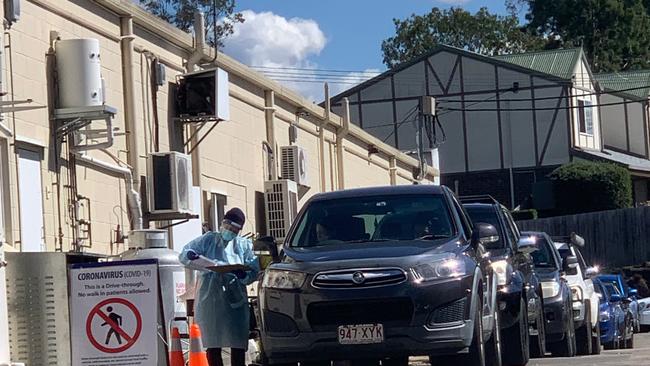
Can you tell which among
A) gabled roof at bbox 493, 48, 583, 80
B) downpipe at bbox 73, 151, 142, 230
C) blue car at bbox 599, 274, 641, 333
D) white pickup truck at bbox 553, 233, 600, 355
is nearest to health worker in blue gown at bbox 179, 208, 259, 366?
downpipe at bbox 73, 151, 142, 230

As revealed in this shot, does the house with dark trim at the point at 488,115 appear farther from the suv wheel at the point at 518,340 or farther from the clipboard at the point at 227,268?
the clipboard at the point at 227,268

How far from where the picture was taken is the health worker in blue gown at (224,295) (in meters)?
12.5

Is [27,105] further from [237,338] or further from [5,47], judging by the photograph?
[237,338]

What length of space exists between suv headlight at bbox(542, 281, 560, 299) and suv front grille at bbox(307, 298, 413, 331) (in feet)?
21.3

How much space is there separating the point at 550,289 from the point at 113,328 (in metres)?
7.91

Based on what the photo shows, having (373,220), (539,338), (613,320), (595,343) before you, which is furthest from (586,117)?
(373,220)

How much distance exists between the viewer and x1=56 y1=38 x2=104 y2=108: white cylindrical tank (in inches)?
576

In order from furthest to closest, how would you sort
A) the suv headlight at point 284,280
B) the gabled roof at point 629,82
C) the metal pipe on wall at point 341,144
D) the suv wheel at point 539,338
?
the gabled roof at point 629,82 < the metal pipe on wall at point 341,144 < the suv wheel at point 539,338 < the suv headlight at point 284,280

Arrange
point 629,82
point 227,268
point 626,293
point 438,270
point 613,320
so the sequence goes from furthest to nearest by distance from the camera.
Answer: point 629,82
point 626,293
point 613,320
point 227,268
point 438,270

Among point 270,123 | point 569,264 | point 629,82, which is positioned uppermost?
point 629,82

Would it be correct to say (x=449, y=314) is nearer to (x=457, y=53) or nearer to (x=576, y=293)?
(x=576, y=293)

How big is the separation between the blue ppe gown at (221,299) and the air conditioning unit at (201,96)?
5919mm

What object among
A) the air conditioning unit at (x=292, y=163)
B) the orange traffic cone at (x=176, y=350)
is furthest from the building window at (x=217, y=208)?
the orange traffic cone at (x=176, y=350)

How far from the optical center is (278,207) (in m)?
22.7
